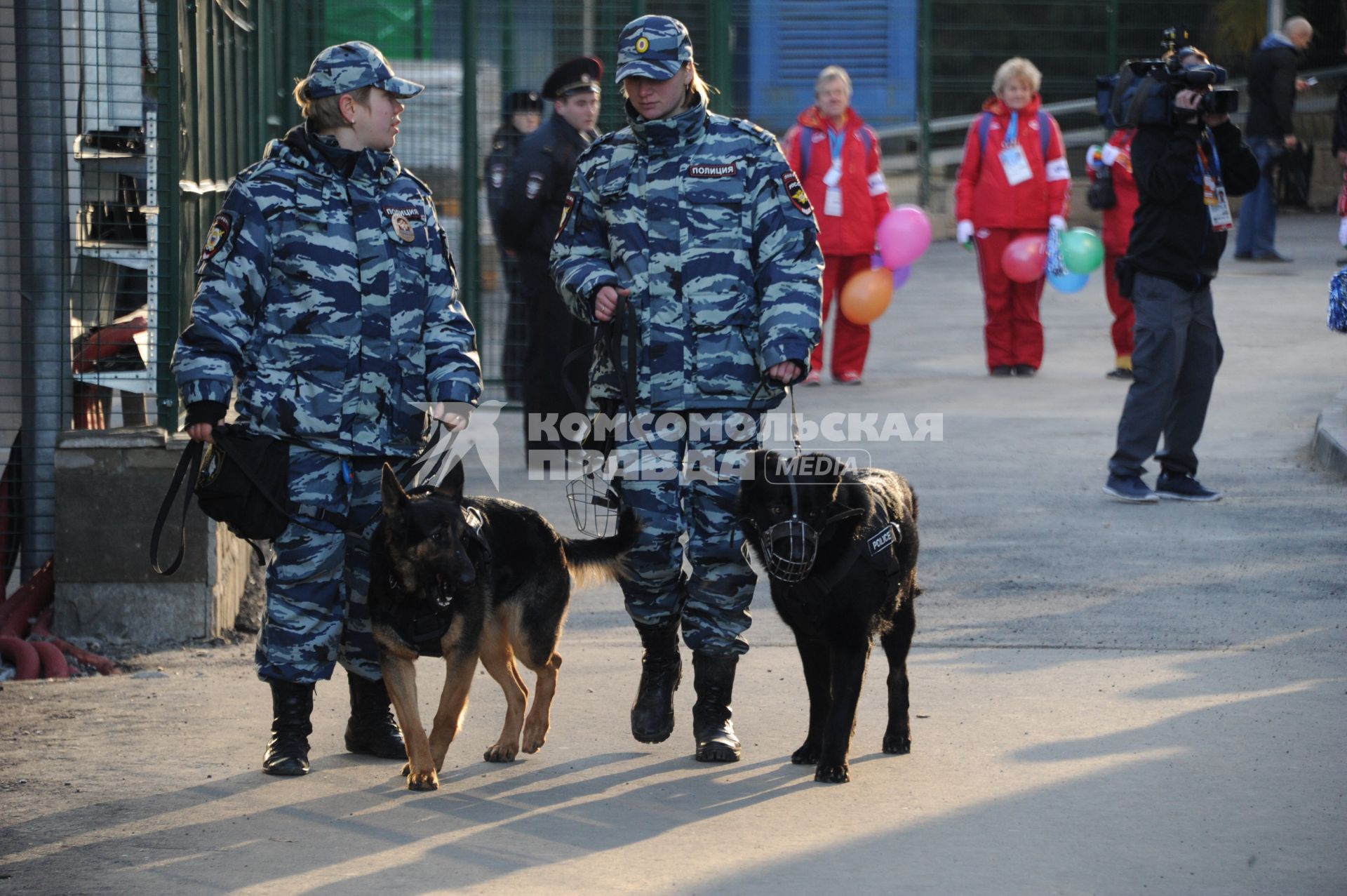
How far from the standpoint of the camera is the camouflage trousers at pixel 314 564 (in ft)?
15.4

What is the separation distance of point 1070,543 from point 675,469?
10.8ft

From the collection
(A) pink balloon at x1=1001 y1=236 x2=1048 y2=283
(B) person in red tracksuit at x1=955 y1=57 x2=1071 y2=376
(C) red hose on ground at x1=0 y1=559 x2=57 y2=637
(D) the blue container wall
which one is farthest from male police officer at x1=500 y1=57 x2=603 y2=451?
(D) the blue container wall

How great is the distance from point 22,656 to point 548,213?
3.97 meters

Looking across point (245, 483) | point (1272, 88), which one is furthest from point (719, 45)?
point (1272, 88)

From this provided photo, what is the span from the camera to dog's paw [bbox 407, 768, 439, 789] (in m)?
4.55

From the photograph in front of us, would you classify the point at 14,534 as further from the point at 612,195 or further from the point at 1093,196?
the point at 1093,196

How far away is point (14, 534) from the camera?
6363 millimetres

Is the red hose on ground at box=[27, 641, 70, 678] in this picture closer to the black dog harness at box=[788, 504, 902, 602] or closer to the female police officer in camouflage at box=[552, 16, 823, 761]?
the female police officer in camouflage at box=[552, 16, 823, 761]

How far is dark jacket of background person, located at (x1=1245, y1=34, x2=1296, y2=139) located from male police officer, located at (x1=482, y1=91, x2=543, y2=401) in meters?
9.65

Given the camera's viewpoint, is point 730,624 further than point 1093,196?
No

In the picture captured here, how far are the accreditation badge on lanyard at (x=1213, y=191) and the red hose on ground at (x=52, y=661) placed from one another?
5.57m

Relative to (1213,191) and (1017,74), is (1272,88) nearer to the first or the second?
(1017,74)

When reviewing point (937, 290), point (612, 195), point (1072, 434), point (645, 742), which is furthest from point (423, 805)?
point (937, 290)

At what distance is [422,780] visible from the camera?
4555mm
